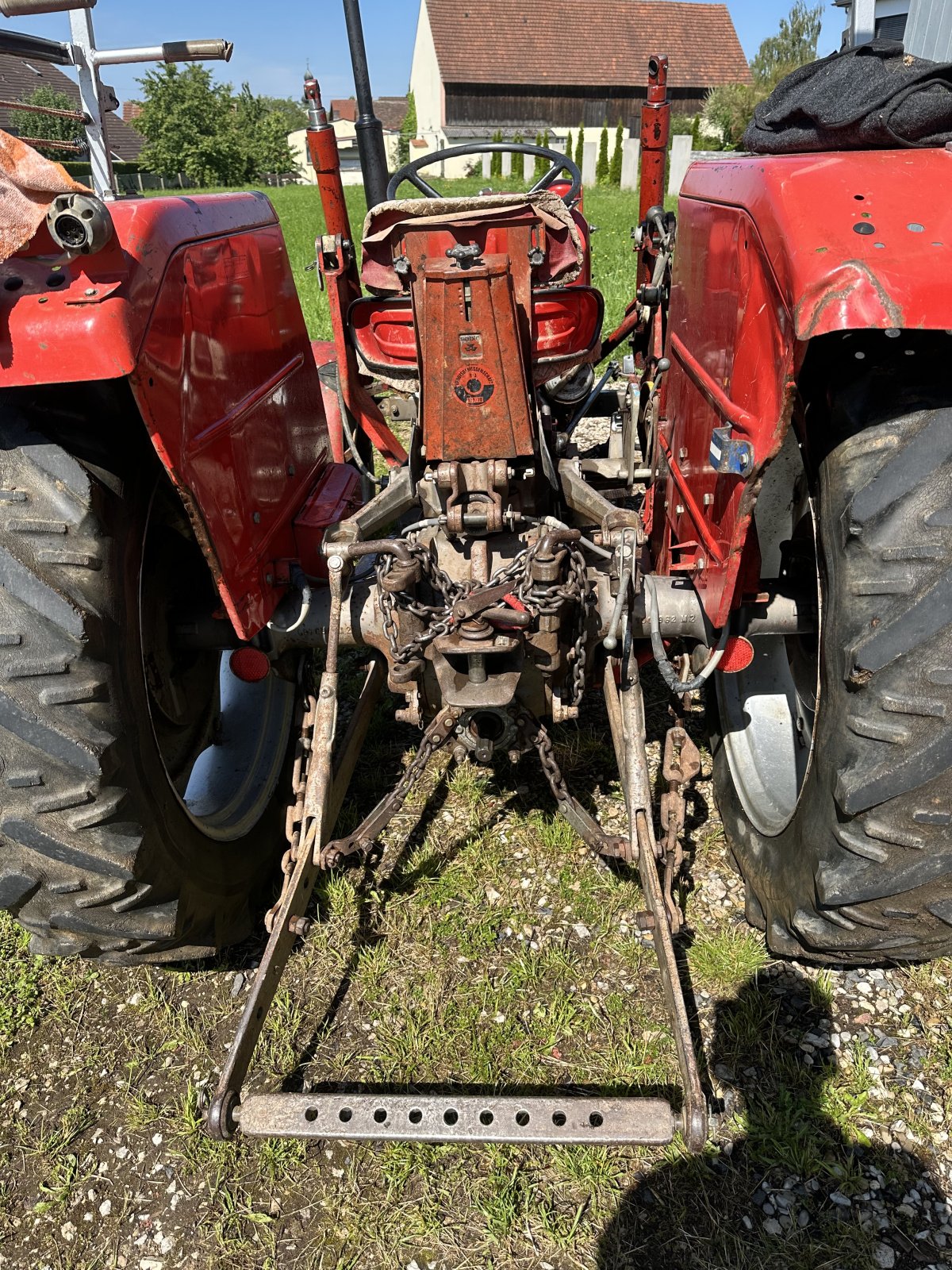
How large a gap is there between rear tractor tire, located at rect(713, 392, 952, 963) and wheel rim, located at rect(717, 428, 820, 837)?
0.50ft

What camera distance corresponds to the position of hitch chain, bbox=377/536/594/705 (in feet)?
6.19

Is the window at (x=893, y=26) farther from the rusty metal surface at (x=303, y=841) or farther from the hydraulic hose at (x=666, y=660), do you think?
the rusty metal surface at (x=303, y=841)

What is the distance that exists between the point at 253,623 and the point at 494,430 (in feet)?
2.46

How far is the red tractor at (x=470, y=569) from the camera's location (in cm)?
148

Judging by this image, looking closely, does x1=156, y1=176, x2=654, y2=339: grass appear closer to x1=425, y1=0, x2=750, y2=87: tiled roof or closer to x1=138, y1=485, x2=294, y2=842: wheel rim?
x1=138, y1=485, x2=294, y2=842: wheel rim

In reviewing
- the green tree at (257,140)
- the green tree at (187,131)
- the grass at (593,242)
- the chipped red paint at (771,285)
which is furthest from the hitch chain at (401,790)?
the green tree at (257,140)

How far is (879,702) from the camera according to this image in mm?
1508

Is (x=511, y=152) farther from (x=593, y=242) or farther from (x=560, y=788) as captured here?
(x=593, y=242)

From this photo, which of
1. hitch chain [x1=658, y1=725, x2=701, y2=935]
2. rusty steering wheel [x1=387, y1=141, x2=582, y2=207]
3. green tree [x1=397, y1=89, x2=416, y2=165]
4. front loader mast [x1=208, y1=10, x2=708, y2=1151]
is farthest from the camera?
green tree [x1=397, y1=89, x2=416, y2=165]

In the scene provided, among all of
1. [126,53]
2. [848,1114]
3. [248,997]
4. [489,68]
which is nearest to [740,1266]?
[848,1114]

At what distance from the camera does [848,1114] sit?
74.7 inches

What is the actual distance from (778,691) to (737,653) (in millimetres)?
556

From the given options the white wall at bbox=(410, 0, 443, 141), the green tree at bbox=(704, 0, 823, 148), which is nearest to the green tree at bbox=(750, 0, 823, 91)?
the green tree at bbox=(704, 0, 823, 148)

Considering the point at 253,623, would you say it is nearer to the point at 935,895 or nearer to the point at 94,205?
the point at 94,205
